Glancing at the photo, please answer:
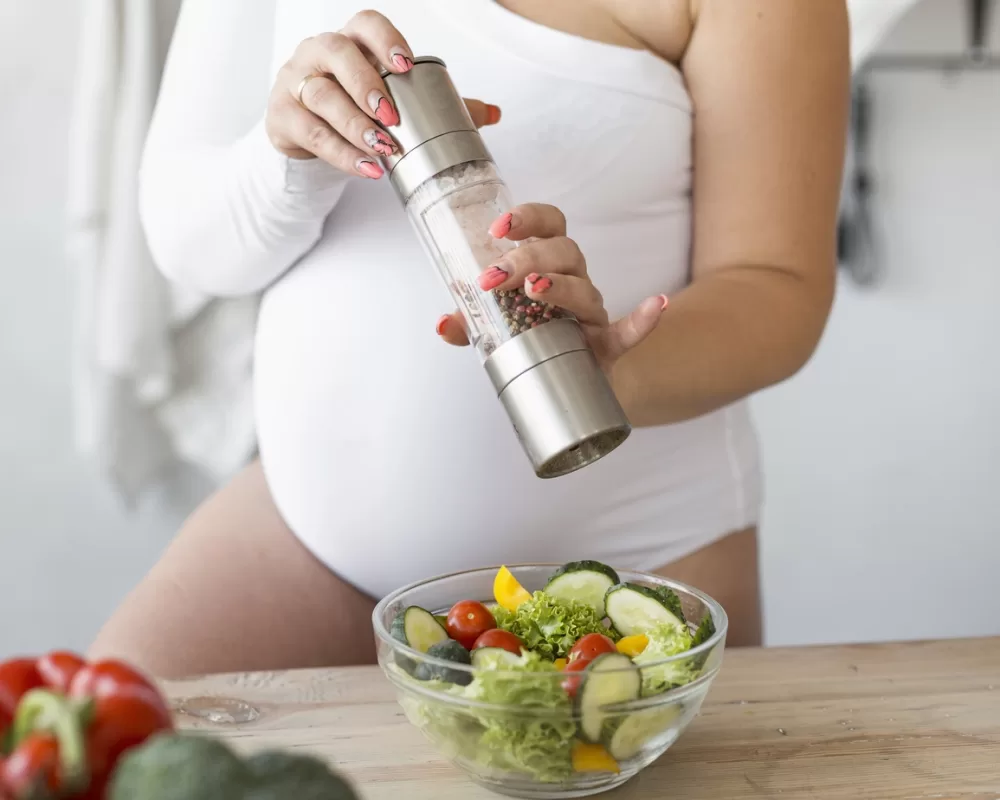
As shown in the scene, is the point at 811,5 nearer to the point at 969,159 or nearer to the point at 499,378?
the point at 499,378

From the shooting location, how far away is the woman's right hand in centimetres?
66

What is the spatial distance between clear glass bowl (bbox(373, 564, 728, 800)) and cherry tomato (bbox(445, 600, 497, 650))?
0.05m

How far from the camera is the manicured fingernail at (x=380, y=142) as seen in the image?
0.66m

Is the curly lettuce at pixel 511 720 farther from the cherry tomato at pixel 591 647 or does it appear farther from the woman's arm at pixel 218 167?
the woman's arm at pixel 218 167

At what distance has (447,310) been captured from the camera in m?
0.89

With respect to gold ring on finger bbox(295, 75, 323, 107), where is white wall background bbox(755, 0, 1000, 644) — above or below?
below

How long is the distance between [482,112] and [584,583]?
367 millimetres

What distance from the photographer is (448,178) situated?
64 cm

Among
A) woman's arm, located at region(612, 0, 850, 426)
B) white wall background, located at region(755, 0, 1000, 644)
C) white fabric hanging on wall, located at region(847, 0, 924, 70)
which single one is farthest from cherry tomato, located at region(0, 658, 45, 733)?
white wall background, located at region(755, 0, 1000, 644)

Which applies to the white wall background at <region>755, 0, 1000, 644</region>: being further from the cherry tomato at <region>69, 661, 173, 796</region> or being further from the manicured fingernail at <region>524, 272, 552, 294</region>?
the cherry tomato at <region>69, 661, 173, 796</region>

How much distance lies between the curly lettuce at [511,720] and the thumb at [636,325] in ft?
0.74

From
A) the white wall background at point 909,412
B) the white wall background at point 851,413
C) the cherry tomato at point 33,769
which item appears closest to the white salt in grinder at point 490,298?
the cherry tomato at point 33,769

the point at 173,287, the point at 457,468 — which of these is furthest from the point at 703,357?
the point at 173,287

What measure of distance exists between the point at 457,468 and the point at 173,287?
78 centimetres
